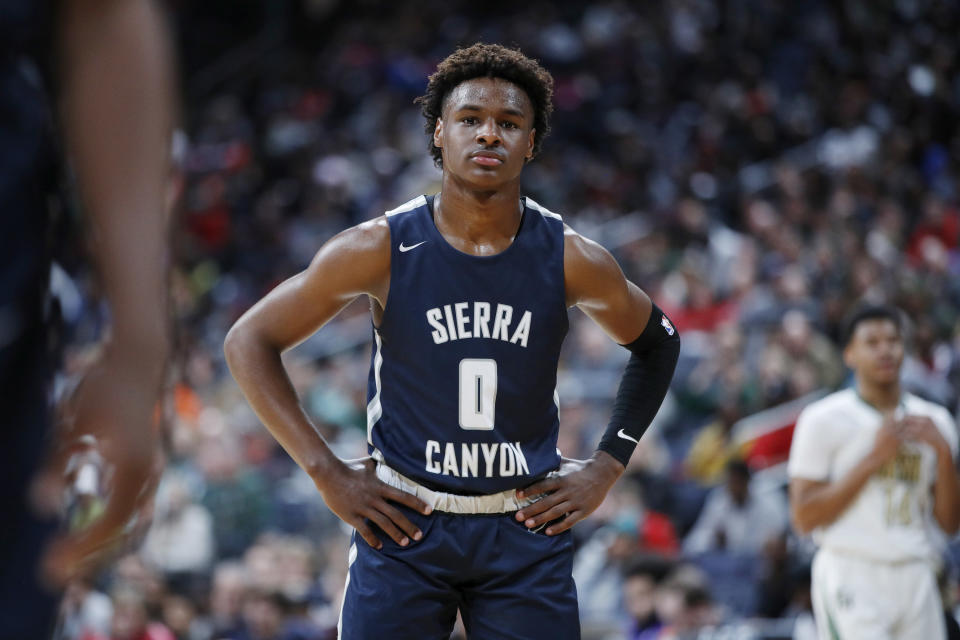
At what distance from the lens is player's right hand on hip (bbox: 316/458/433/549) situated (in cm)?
375

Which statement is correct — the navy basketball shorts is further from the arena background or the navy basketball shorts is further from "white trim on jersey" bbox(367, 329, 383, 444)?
the arena background

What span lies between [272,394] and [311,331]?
230mm

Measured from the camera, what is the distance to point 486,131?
12.8 ft

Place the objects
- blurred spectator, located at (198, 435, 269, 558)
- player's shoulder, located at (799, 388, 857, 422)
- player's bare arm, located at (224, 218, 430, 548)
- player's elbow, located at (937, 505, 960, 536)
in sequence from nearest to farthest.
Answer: player's bare arm, located at (224, 218, 430, 548) < player's elbow, located at (937, 505, 960, 536) < player's shoulder, located at (799, 388, 857, 422) < blurred spectator, located at (198, 435, 269, 558)

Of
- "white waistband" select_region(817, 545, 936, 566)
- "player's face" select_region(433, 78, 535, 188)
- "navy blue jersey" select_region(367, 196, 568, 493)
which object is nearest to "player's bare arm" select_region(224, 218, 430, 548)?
"navy blue jersey" select_region(367, 196, 568, 493)

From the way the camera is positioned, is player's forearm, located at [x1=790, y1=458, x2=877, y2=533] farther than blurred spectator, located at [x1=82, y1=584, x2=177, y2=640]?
No

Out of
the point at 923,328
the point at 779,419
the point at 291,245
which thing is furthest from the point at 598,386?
the point at 291,245

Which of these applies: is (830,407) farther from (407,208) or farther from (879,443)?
(407,208)

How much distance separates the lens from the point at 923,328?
10.4 metres

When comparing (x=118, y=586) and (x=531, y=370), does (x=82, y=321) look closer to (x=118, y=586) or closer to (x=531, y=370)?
(x=531, y=370)

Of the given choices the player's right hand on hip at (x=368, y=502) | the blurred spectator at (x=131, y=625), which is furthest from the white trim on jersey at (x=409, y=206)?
the blurred spectator at (x=131, y=625)

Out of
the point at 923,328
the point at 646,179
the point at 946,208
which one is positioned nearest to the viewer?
the point at 923,328

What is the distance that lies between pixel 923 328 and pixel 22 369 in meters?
9.87

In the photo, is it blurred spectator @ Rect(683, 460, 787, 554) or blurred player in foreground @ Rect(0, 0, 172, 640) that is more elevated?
blurred spectator @ Rect(683, 460, 787, 554)
